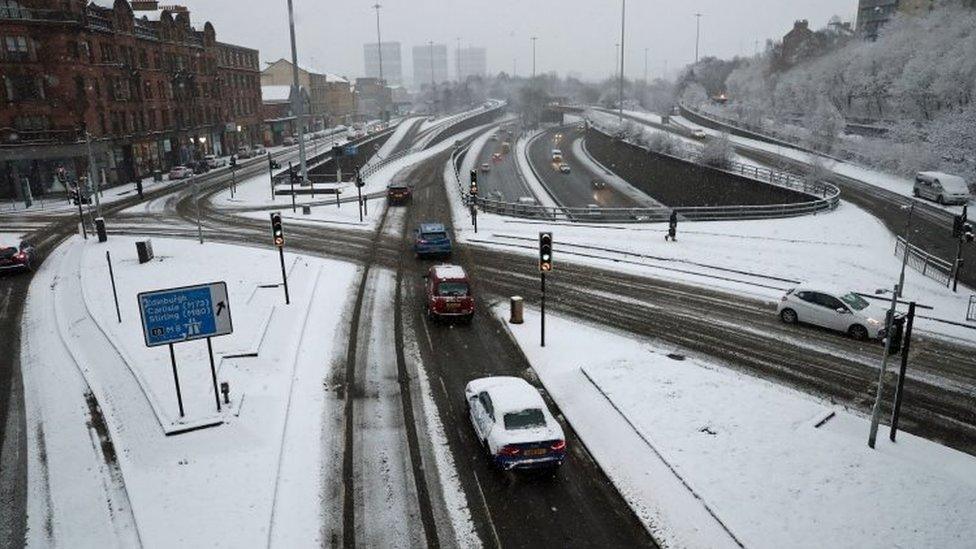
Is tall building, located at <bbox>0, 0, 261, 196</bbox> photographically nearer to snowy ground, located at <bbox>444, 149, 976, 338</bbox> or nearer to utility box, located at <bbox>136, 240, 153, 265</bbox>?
utility box, located at <bbox>136, 240, 153, 265</bbox>

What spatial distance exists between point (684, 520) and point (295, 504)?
24.4 feet

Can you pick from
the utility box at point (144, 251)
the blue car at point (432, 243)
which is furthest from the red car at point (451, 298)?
the utility box at point (144, 251)

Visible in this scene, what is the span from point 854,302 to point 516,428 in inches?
576

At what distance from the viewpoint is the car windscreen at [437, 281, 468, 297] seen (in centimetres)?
2262

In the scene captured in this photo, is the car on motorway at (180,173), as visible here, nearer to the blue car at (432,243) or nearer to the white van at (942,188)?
the blue car at (432,243)

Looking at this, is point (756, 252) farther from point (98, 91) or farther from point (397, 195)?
point (98, 91)

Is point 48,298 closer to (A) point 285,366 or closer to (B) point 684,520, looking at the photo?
(A) point 285,366

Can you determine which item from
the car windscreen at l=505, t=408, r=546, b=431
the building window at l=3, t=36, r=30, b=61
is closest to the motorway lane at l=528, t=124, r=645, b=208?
the car windscreen at l=505, t=408, r=546, b=431

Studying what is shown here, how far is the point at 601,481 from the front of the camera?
1356 cm

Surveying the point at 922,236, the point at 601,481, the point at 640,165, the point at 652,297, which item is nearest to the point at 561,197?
the point at 640,165

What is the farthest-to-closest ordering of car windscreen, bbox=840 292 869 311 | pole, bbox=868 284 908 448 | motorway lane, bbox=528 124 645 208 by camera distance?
motorway lane, bbox=528 124 645 208
car windscreen, bbox=840 292 869 311
pole, bbox=868 284 908 448

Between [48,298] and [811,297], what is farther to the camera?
[48,298]

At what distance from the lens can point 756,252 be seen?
107 ft

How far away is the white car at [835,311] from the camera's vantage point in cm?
2134
